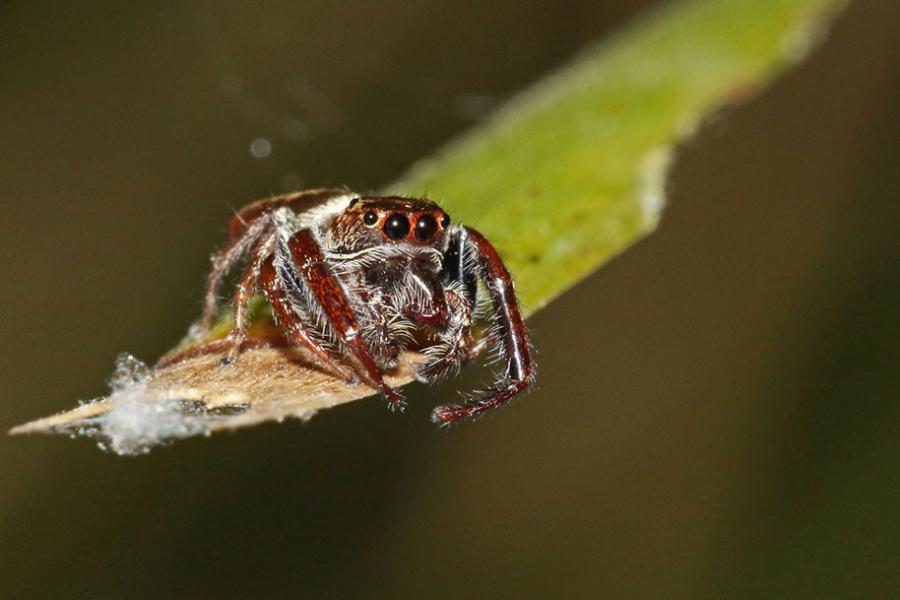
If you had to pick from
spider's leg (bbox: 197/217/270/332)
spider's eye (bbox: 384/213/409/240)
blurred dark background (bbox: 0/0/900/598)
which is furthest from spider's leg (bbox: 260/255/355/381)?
blurred dark background (bbox: 0/0/900/598)

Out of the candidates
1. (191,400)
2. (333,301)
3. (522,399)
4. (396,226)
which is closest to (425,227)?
(396,226)

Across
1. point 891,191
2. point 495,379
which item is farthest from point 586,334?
point 495,379

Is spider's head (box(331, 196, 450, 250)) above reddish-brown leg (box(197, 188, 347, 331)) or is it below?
below

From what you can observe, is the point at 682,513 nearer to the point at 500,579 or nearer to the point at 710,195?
the point at 500,579

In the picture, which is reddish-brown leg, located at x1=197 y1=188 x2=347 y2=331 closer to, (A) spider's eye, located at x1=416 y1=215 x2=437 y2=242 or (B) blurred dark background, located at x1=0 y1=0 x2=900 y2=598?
(B) blurred dark background, located at x1=0 y1=0 x2=900 y2=598

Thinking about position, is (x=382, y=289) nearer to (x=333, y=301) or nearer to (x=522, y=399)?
(x=333, y=301)

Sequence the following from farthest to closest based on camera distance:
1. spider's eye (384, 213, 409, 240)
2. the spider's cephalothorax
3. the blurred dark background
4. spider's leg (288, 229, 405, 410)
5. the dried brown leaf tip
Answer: the blurred dark background < spider's eye (384, 213, 409, 240) < the spider's cephalothorax < spider's leg (288, 229, 405, 410) < the dried brown leaf tip

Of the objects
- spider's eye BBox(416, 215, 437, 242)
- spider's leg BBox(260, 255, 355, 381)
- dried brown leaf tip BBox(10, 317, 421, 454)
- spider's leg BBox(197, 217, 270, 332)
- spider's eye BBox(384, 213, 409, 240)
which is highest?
spider's leg BBox(197, 217, 270, 332)

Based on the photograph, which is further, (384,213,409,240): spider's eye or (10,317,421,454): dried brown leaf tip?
(384,213,409,240): spider's eye
